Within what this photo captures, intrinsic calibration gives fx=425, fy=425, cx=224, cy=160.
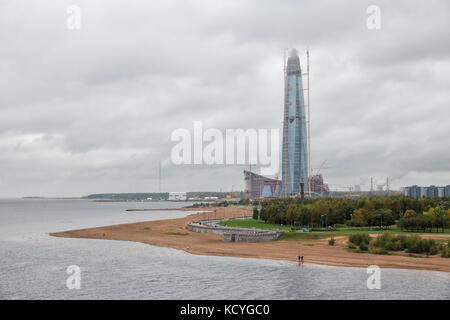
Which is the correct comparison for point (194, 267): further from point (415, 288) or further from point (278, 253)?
point (415, 288)

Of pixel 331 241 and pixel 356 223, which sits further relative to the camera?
pixel 356 223

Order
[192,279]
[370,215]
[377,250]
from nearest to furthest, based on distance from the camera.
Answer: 1. [192,279]
2. [377,250]
3. [370,215]

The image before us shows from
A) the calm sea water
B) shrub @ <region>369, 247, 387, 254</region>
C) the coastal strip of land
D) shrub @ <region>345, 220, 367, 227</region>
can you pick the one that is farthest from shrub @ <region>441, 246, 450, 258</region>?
shrub @ <region>345, 220, 367, 227</region>

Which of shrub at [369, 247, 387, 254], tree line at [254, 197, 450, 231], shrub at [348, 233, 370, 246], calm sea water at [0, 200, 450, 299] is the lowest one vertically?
calm sea water at [0, 200, 450, 299]

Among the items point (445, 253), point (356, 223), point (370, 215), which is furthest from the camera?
point (356, 223)

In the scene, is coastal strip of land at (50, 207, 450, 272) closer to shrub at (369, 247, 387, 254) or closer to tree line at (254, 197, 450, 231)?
shrub at (369, 247, 387, 254)

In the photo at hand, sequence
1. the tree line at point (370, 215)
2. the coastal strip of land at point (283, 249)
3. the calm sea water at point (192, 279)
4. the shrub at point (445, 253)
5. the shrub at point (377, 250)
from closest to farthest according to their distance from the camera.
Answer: the calm sea water at point (192, 279) < the coastal strip of land at point (283, 249) < the shrub at point (445, 253) < the shrub at point (377, 250) < the tree line at point (370, 215)

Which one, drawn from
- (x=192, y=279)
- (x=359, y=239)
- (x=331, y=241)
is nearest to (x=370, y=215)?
(x=331, y=241)

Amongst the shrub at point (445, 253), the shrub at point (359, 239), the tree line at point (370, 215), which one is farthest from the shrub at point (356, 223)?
the shrub at point (445, 253)

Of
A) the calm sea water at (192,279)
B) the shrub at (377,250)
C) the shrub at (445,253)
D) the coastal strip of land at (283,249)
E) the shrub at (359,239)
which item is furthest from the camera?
the shrub at (359,239)

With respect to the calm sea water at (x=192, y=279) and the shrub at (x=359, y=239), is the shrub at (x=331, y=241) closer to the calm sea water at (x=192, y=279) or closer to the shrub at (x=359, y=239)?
the shrub at (x=359, y=239)

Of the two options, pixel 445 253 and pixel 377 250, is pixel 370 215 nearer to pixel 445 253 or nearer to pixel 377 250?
pixel 377 250
